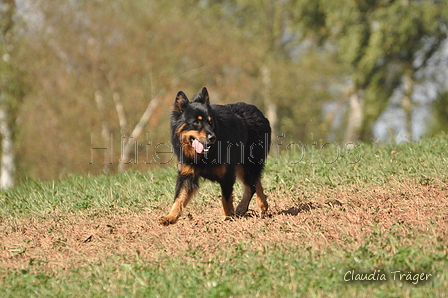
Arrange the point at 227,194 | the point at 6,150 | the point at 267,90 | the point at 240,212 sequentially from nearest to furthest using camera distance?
1. the point at 227,194
2. the point at 240,212
3. the point at 6,150
4. the point at 267,90

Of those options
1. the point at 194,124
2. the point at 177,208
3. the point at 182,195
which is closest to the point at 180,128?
the point at 194,124

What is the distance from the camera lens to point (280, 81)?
117 feet

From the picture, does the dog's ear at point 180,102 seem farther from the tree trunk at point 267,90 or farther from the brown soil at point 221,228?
the tree trunk at point 267,90

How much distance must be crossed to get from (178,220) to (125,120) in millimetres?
20539

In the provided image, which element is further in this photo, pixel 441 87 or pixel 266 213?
pixel 441 87

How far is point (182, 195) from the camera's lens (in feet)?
24.3

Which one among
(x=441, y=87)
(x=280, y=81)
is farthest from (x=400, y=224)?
(x=280, y=81)

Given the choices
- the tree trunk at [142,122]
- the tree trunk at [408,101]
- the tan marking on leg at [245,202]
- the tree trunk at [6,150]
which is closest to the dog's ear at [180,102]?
the tan marking on leg at [245,202]

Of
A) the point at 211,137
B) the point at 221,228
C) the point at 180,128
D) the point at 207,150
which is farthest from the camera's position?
the point at 180,128

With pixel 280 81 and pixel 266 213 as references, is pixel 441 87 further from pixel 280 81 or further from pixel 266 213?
pixel 266 213

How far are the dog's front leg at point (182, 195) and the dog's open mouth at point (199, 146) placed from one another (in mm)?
398

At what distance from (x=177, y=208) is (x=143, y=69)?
2191cm

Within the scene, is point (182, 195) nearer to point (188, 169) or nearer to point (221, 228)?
point (188, 169)

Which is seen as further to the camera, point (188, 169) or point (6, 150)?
point (6, 150)
